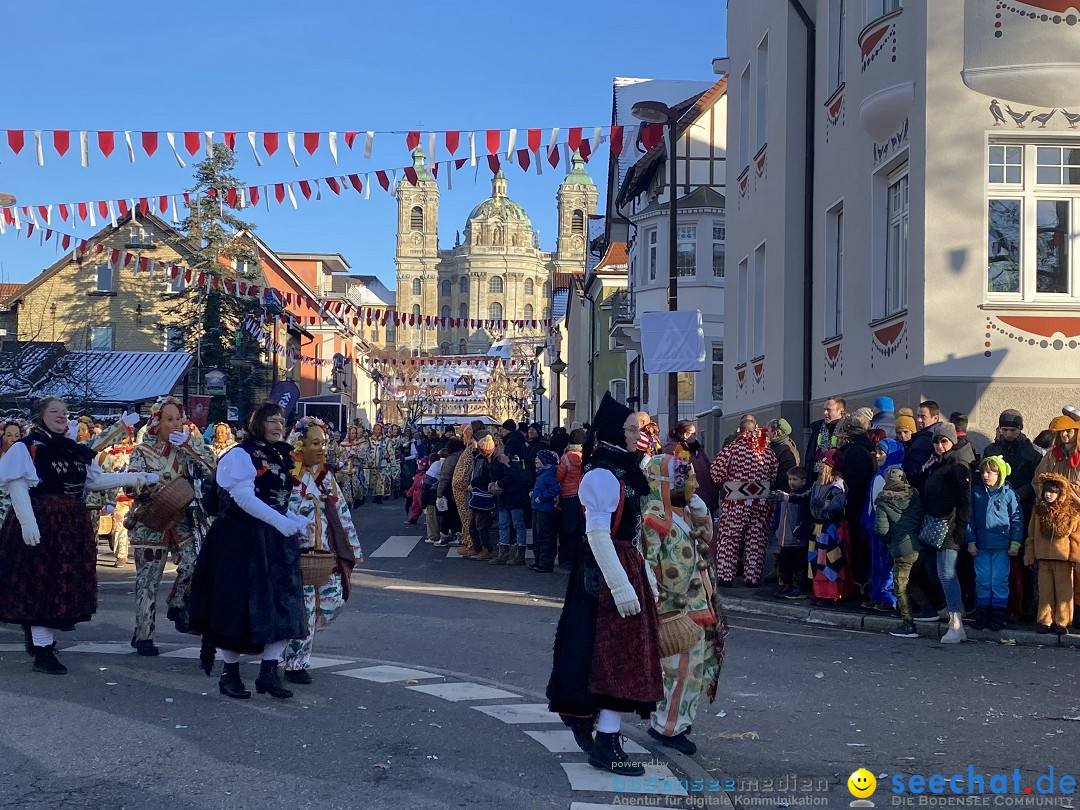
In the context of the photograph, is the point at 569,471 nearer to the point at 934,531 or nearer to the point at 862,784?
the point at 934,531

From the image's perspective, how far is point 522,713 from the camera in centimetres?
717

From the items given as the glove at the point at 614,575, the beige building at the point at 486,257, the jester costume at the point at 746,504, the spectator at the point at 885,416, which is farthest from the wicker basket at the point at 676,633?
the beige building at the point at 486,257

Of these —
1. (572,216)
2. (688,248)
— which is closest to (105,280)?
(688,248)

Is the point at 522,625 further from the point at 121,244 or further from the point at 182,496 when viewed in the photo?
the point at 121,244

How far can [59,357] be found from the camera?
1196 inches

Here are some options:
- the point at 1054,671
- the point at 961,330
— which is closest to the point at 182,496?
the point at 1054,671

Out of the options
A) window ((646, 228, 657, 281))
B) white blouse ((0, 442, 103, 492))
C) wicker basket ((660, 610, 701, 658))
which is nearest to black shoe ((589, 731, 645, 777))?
wicker basket ((660, 610, 701, 658))

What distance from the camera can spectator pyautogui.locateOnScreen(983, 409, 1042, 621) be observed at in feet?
35.3

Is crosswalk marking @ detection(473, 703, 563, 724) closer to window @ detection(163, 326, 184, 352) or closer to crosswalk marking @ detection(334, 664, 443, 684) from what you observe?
crosswalk marking @ detection(334, 664, 443, 684)

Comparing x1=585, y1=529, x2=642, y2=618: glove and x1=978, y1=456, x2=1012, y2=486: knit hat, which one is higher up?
x1=978, y1=456, x2=1012, y2=486: knit hat

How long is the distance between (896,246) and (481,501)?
6675 millimetres

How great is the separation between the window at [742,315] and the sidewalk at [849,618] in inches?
333

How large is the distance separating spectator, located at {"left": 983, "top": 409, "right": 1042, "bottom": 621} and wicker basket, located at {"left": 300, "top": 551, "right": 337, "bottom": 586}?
6.05 meters

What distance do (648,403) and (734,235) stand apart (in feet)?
45.6
